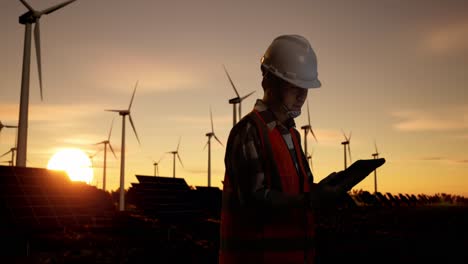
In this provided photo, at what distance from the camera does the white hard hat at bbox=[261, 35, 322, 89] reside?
2949mm

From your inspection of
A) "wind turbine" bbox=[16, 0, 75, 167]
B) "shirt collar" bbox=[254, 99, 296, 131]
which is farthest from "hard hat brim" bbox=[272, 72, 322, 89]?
"wind turbine" bbox=[16, 0, 75, 167]

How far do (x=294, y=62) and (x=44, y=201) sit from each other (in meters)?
11.2

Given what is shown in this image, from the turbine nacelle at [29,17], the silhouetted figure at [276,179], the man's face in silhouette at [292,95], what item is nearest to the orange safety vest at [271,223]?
the silhouetted figure at [276,179]

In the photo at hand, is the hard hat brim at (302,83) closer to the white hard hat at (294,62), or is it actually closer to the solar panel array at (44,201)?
the white hard hat at (294,62)

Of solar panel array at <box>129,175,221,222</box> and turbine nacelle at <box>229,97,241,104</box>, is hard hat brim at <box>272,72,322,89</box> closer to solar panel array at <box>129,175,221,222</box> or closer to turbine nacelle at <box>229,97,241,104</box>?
solar panel array at <box>129,175,221,222</box>

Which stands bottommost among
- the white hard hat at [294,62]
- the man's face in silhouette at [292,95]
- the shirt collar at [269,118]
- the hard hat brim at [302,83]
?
the shirt collar at [269,118]

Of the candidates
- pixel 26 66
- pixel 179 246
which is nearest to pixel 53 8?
pixel 26 66

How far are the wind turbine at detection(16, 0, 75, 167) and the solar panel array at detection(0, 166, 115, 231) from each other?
581 cm

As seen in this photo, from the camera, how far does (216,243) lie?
1664cm

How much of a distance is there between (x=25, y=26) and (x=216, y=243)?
1461cm

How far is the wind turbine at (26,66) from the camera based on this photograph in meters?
20.1

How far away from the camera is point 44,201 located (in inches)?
504

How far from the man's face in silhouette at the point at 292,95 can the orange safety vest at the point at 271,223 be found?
194 millimetres

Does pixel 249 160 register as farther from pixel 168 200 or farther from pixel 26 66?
pixel 26 66
